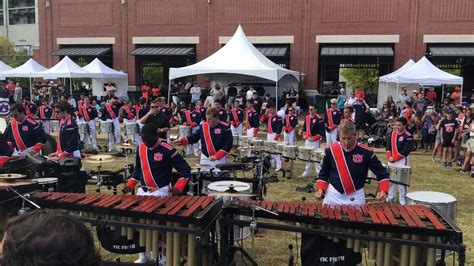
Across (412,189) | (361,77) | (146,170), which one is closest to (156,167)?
(146,170)

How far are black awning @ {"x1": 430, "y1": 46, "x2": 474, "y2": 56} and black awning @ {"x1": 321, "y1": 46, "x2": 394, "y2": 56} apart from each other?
2.30 meters

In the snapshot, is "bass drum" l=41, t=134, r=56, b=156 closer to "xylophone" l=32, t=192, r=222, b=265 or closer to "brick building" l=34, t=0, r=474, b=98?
"xylophone" l=32, t=192, r=222, b=265

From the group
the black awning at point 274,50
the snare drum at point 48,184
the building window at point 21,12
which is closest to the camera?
the snare drum at point 48,184

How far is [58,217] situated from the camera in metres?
1.64

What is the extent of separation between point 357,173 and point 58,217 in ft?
16.0

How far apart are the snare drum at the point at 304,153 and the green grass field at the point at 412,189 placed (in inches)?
29.0

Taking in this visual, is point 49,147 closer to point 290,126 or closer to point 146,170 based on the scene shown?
point 146,170

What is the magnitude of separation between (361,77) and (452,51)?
16.8m

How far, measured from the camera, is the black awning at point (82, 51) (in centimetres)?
3003

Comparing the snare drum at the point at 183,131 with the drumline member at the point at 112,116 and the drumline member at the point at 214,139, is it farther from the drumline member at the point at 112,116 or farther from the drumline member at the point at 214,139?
the drumline member at the point at 214,139

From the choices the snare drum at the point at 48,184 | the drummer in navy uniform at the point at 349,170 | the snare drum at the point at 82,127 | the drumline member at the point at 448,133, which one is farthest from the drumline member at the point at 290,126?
the snare drum at the point at 48,184

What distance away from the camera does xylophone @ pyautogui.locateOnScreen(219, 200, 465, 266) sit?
405 cm

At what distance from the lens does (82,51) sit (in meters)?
30.6

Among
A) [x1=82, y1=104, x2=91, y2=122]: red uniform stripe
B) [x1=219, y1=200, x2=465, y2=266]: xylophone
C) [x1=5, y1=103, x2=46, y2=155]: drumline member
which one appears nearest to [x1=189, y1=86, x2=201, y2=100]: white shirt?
[x1=82, y1=104, x2=91, y2=122]: red uniform stripe
